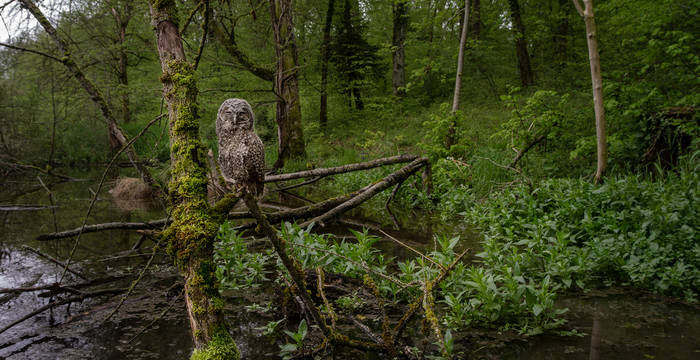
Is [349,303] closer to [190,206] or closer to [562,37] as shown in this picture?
[190,206]

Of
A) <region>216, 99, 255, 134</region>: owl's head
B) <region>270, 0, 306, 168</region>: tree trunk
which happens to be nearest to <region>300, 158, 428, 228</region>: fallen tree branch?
<region>216, 99, 255, 134</region>: owl's head

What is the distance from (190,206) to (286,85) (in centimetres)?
871

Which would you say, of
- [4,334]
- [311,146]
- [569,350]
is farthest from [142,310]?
[311,146]

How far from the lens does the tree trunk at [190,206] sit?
165 centimetres

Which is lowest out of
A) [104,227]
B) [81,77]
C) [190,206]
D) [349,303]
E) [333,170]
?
[349,303]

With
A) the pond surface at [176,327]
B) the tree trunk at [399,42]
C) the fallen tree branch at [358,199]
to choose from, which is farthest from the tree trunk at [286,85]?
the tree trunk at [399,42]

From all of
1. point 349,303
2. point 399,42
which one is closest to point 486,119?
point 399,42

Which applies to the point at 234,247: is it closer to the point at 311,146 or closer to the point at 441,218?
the point at 441,218

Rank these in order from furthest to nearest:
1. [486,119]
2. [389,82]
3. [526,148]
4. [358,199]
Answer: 1. [389,82]
2. [486,119]
3. [526,148]
4. [358,199]

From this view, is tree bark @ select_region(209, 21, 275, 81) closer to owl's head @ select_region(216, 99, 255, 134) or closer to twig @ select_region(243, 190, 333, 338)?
owl's head @ select_region(216, 99, 255, 134)

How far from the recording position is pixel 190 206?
174 cm

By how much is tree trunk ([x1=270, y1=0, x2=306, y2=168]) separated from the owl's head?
238 inches

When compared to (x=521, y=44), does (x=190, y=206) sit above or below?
below

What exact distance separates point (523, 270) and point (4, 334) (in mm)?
4143
